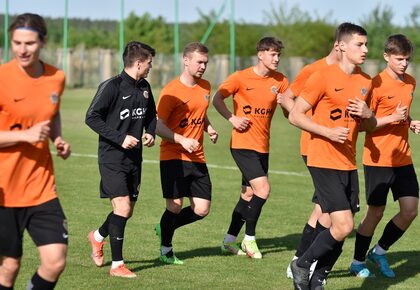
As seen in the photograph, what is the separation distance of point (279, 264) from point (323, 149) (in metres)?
2.36

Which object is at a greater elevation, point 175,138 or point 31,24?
point 31,24

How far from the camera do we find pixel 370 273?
9.78 metres

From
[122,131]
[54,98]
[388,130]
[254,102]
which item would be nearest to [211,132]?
[254,102]

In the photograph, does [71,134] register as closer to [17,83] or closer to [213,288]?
[213,288]

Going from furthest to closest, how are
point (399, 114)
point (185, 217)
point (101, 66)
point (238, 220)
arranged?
1. point (101, 66)
2. point (238, 220)
3. point (185, 217)
4. point (399, 114)

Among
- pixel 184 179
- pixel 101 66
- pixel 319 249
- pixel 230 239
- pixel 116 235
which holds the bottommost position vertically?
pixel 230 239

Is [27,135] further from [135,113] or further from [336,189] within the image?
[135,113]

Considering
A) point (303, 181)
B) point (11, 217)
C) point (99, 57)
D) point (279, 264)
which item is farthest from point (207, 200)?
point (99, 57)

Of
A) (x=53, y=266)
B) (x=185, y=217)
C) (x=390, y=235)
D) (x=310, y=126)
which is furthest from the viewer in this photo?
(x=185, y=217)

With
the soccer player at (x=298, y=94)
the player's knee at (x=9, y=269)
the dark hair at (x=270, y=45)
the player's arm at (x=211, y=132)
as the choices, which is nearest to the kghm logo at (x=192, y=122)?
the player's arm at (x=211, y=132)

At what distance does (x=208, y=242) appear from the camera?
11.5 m

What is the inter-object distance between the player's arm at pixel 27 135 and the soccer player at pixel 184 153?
3.84 meters

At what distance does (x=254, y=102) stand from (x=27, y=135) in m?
4.93

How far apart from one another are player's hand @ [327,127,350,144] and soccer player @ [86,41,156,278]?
216cm
